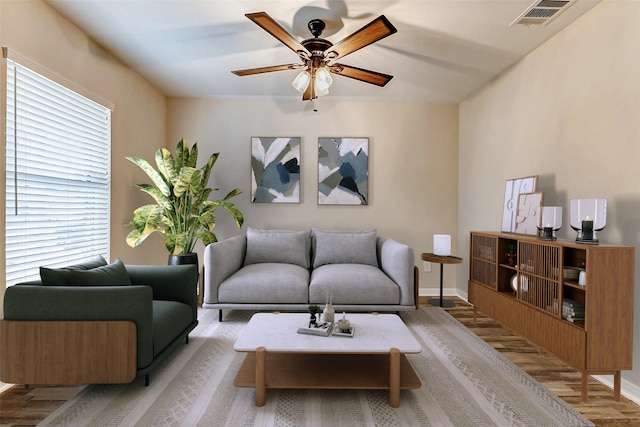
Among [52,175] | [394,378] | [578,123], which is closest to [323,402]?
[394,378]

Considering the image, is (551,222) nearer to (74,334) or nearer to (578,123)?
(578,123)

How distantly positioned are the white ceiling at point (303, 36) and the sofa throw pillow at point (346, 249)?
68.7 inches

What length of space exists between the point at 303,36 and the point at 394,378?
2637mm

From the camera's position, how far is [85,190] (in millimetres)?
3021

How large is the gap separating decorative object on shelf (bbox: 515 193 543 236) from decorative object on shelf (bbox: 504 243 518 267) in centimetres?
17

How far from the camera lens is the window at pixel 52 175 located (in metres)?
2.29

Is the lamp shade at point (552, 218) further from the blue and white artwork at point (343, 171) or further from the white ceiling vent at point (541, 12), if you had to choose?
the blue and white artwork at point (343, 171)

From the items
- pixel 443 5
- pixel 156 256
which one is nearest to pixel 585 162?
pixel 443 5

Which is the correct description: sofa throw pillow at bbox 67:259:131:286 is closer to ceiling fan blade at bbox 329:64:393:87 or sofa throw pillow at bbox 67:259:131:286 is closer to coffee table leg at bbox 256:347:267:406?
coffee table leg at bbox 256:347:267:406

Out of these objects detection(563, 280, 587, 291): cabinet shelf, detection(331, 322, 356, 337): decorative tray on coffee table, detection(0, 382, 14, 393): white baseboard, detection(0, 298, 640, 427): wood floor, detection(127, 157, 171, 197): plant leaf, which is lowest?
detection(0, 298, 640, 427): wood floor

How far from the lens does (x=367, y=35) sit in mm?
2219

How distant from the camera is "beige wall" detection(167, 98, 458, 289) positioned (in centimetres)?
464

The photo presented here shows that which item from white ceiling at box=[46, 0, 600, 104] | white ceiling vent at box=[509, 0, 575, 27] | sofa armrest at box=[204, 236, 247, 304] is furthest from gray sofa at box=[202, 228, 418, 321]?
white ceiling vent at box=[509, 0, 575, 27]

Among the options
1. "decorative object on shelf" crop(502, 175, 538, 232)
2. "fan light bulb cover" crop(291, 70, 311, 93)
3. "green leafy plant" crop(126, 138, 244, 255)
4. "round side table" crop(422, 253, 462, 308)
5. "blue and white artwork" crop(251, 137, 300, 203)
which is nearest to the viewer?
"fan light bulb cover" crop(291, 70, 311, 93)
